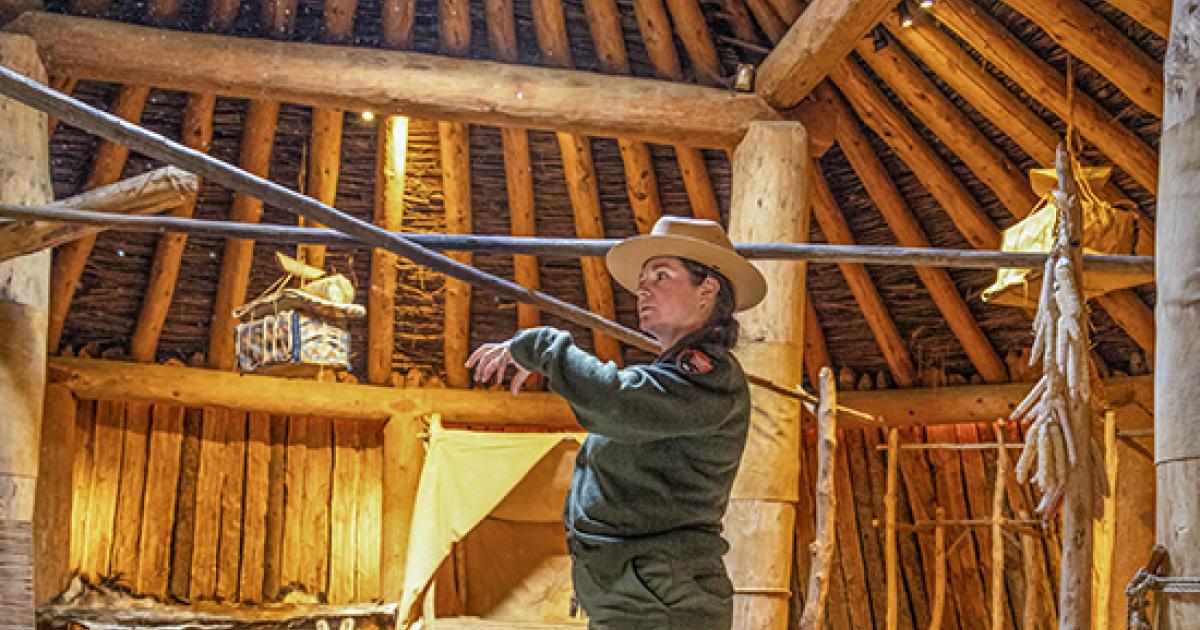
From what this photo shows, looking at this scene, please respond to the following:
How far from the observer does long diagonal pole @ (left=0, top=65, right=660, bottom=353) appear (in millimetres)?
3023

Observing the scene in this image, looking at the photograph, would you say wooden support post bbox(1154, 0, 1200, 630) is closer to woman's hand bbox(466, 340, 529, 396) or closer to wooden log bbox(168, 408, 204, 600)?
woman's hand bbox(466, 340, 529, 396)

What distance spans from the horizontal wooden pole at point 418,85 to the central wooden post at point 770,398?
0.36 m

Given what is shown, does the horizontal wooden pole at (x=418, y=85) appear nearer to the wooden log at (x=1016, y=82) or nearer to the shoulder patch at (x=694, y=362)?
the wooden log at (x=1016, y=82)

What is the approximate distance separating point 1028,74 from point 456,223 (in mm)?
3430

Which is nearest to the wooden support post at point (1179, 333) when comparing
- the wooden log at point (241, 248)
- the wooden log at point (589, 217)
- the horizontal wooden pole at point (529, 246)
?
the horizontal wooden pole at point (529, 246)

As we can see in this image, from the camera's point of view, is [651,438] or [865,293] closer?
[651,438]

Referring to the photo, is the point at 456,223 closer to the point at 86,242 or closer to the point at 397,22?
the point at 397,22

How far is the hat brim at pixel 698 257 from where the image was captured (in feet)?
8.98

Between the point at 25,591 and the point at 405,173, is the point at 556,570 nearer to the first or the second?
the point at 405,173

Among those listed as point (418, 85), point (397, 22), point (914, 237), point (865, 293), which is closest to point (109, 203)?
point (418, 85)

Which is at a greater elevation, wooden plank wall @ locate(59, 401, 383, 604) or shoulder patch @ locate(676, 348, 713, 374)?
shoulder patch @ locate(676, 348, 713, 374)

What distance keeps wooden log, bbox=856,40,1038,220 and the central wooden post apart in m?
0.72

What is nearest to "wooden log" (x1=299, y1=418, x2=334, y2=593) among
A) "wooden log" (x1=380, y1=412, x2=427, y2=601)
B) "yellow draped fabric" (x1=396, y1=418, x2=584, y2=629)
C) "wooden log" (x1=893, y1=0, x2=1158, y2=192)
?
"wooden log" (x1=380, y1=412, x2=427, y2=601)

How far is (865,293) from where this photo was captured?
26.3ft
